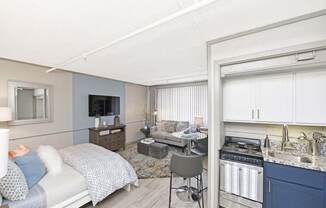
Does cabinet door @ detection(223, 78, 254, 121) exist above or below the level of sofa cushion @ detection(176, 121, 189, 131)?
above

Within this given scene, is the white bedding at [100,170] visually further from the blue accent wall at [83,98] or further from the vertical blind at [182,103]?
the vertical blind at [182,103]

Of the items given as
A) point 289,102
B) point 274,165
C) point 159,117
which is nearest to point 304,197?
point 274,165

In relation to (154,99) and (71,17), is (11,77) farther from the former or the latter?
(154,99)

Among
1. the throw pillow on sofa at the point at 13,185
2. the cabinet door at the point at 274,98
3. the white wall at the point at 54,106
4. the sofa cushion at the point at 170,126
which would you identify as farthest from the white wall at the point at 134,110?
the cabinet door at the point at 274,98

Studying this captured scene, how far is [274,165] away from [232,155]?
45cm

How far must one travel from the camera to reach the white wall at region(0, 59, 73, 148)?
3255 millimetres

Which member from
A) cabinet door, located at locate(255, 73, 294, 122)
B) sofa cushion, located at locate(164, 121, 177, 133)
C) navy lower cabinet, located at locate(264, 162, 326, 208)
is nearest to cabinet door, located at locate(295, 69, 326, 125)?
cabinet door, located at locate(255, 73, 294, 122)

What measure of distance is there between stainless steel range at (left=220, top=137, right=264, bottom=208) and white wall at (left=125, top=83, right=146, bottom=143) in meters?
4.54

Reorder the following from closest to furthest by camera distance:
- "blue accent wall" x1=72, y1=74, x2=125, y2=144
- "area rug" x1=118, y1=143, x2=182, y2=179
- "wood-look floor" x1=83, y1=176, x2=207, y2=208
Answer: "wood-look floor" x1=83, y1=176, x2=207, y2=208, "area rug" x1=118, y1=143, x2=182, y2=179, "blue accent wall" x1=72, y1=74, x2=125, y2=144

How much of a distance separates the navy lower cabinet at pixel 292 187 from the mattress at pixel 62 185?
7.87ft

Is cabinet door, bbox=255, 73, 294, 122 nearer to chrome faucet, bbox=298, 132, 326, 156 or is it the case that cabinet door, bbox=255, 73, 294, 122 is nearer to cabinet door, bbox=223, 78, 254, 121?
cabinet door, bbox=223, 78, 254, 121

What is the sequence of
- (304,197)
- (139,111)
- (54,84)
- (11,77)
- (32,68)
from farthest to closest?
(139,111) → (54,84) → (32,68) → (11,77) → (304,197)

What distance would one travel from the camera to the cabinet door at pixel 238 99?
2.17 metres

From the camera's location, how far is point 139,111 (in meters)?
6.72
